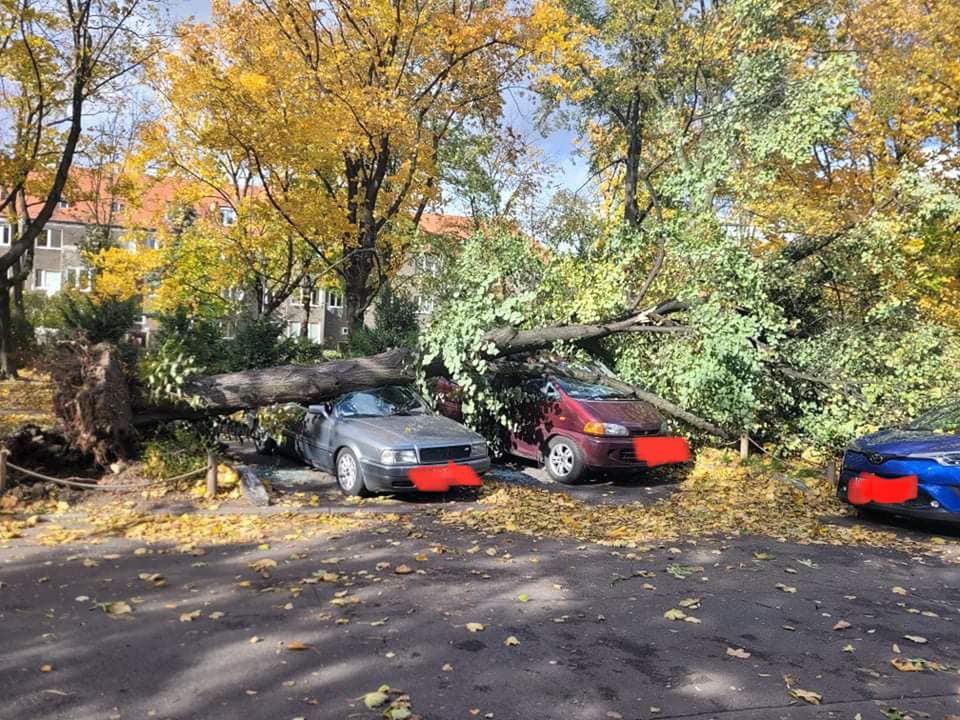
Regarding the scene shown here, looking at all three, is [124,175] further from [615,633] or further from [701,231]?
[615,633]

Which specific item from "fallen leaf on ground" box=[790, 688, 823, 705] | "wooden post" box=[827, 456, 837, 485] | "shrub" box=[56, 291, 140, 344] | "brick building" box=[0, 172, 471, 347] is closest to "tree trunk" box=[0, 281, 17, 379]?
"brick building" box=[0, 172, 471, 347]

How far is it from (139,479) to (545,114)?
47.2 ft

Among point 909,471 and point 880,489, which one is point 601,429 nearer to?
point 880,489

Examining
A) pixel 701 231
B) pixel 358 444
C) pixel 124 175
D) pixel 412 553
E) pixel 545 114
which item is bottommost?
pixel 412 553

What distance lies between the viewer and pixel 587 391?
11.3 metres

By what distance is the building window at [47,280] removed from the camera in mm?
56203

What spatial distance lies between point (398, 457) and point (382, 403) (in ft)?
5.48

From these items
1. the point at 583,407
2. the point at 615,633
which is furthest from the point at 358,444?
the point at 615,633

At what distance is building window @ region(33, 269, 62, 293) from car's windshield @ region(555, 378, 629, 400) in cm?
5703

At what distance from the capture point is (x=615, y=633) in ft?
15.5

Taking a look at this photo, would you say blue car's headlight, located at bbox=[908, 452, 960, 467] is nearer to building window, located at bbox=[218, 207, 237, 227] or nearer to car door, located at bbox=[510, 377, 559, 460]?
car door, located at bbox=[510, 377, 559, 460]

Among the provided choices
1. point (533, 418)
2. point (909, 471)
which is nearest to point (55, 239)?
point (533, 418)

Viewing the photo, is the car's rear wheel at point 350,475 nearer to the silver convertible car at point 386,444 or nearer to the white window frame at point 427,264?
the silver convertible car at point 386,444

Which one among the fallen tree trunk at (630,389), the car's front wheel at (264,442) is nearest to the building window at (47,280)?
the car's front wheel at (264,442)
